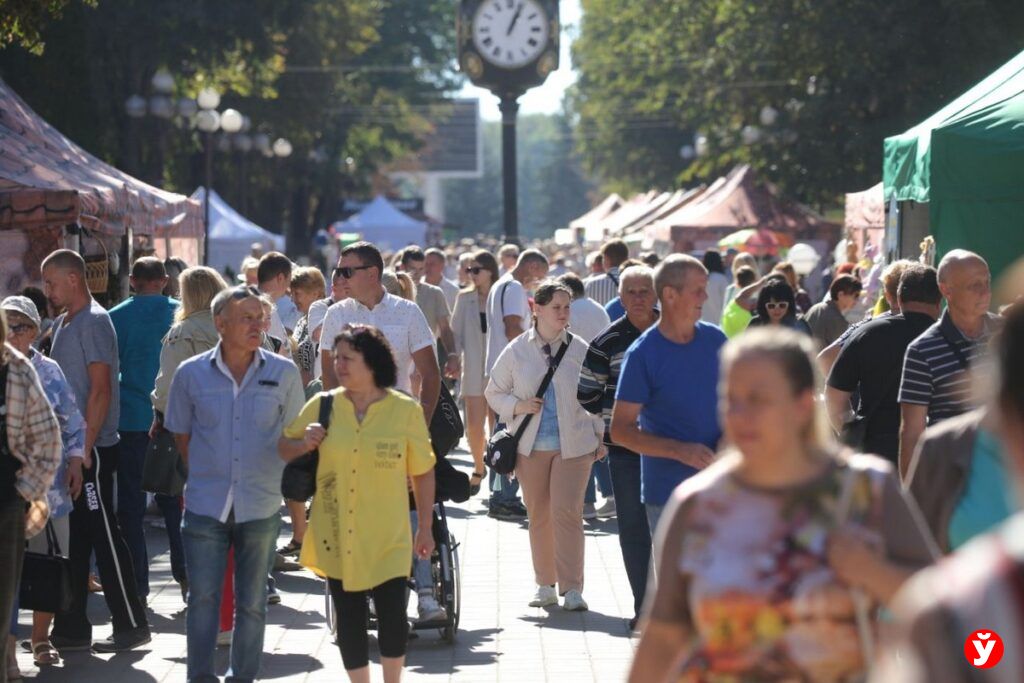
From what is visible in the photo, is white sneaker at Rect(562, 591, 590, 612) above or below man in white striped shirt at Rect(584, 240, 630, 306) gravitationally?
below

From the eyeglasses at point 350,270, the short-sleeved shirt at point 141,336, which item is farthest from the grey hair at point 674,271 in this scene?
the short-sleeved shirt at point 141,336

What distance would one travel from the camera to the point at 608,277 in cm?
1442

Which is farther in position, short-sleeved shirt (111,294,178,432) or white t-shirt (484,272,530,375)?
white t-shirt (484,272,530,375)

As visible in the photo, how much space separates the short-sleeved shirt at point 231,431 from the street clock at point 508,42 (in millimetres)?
16998

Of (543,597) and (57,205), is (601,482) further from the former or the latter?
(57,205)

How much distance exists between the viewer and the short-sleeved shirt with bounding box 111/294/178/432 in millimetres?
9445

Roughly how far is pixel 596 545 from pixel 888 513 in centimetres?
803

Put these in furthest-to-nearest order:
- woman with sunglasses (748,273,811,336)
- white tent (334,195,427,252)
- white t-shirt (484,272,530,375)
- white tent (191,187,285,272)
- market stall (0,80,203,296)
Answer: white tent (334,195,427,252) < white tent (191,187,285,272) < white t-shirt (484,272,530,375) < market stall (0,80,203,296) < woman with sunglasses (748,273,811,336)

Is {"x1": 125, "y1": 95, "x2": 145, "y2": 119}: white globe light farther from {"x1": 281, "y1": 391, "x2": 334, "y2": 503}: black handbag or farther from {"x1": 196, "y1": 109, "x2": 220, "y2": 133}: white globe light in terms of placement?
{"x1": 281, "y1": 391, "x2": 334, "y2": 503}: black handbag

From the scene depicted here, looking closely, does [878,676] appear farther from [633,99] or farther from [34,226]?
[633,99]

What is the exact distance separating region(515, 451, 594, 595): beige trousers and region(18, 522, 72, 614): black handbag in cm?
277

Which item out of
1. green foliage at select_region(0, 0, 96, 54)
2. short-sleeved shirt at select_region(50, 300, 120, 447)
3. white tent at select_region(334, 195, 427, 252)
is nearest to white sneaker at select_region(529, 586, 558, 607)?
short-sleeved shirt at select_region(50, 300, 120, 447)

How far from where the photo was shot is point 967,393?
655cm

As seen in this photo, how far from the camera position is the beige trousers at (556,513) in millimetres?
9336
